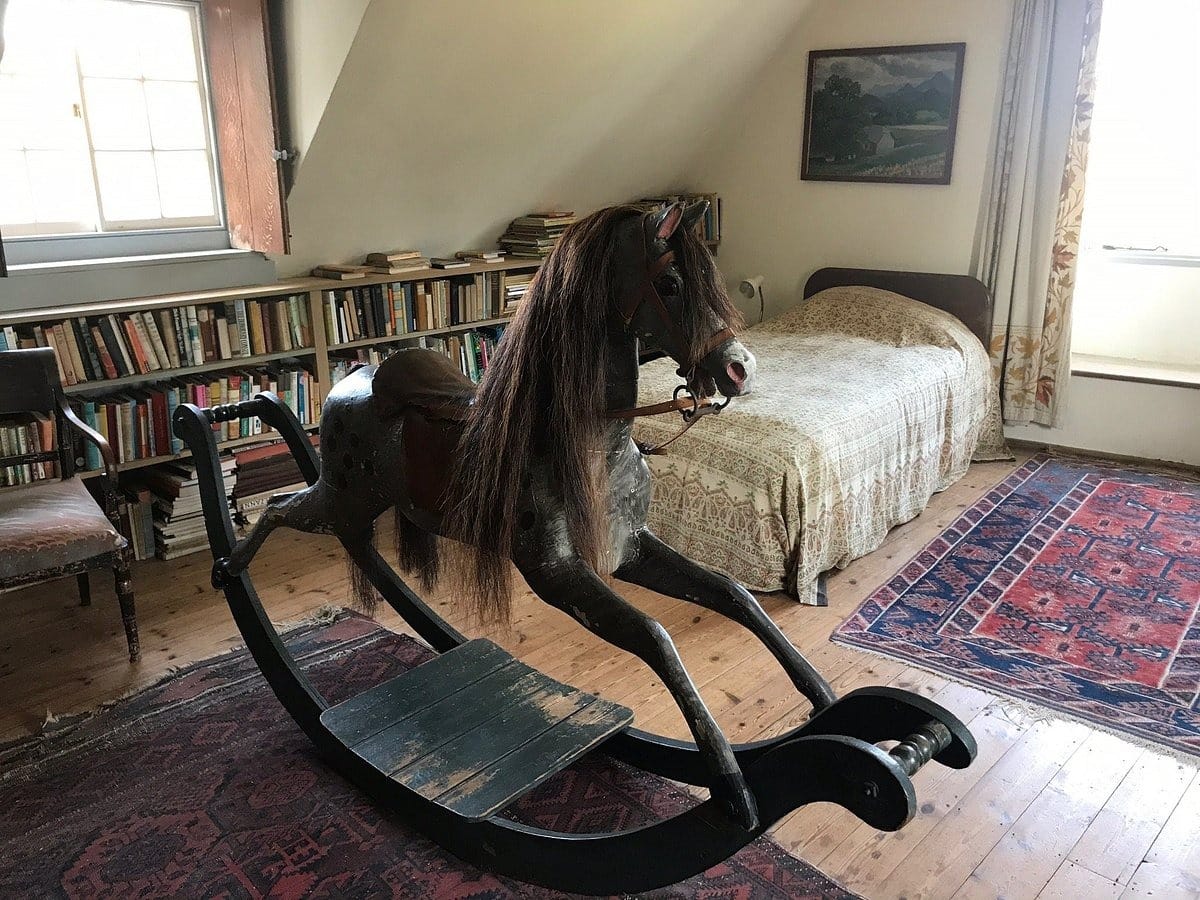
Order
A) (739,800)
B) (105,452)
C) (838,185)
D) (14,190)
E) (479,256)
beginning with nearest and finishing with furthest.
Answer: (739,800), (105,452), (14,190), (479,256), (838,185)

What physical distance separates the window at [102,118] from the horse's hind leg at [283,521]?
66.4 inches

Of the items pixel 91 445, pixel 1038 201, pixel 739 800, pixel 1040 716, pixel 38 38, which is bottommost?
pixel 1040 716

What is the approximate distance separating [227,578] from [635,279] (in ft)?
4.47

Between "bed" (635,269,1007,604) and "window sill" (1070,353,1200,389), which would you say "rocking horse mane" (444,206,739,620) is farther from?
"window sill" (1070,353,1200,389)

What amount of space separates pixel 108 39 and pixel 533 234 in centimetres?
187

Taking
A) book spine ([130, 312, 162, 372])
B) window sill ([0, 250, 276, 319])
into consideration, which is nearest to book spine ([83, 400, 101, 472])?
book spine ([130, 312, 162, 372])

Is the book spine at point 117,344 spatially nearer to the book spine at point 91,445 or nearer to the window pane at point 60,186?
the book spine at point 91,445

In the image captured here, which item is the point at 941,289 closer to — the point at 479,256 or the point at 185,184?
the point at 479,256

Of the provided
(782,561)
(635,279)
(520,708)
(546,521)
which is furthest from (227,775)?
(782,561)

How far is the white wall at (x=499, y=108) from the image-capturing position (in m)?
3.19

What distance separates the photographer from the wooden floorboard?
1.81 metres

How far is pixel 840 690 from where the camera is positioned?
2410 millimetres

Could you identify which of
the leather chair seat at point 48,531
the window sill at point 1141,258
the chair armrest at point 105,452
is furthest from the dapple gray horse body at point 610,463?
the window sill at point 1141,258

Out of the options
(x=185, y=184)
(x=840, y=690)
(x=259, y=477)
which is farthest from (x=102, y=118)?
(x=840, y=690)
